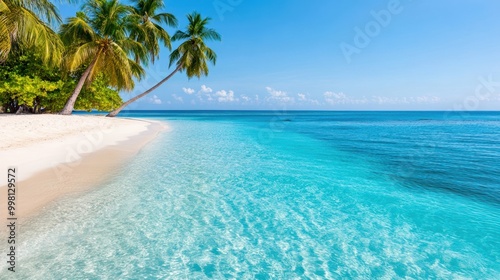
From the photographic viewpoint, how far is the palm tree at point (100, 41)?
16.7 metres

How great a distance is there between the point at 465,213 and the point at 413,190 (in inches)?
58.9

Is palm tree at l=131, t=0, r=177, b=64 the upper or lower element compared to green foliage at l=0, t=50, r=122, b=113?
upper

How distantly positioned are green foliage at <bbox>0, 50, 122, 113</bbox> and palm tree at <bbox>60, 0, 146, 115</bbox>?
173 centimetres

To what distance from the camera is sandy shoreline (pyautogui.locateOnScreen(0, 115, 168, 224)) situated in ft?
16.5

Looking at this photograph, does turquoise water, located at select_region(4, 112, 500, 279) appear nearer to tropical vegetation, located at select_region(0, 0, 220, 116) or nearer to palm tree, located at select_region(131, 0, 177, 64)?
tropical vegetation, located at select_region(0, 0, 220, 116)

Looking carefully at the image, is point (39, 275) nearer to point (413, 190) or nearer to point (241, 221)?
point (241, 221)

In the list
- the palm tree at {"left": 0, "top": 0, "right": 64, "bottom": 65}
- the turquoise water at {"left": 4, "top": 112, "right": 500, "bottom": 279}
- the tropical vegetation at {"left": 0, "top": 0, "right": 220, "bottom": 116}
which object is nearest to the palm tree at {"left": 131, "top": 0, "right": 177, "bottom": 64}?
the tropical vegetation at {"left": 0, "top": 0, "right": 220, "bottom": 116}

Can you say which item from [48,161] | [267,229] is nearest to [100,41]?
[48,161]

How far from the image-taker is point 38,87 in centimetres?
1595

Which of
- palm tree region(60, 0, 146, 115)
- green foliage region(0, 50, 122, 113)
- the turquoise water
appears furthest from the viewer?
palm tree region(60, 0, 146, 115)

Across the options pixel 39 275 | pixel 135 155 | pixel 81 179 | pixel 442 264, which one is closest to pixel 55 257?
pixel 39 275

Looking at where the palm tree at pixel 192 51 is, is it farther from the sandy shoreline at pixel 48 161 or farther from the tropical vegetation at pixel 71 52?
the sandy shoreline at pixel 48 161

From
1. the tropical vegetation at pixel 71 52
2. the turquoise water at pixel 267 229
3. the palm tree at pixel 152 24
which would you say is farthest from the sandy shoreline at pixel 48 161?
the palm tree at pixel 152 24

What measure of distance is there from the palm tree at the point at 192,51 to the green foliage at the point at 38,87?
4.00 metres
